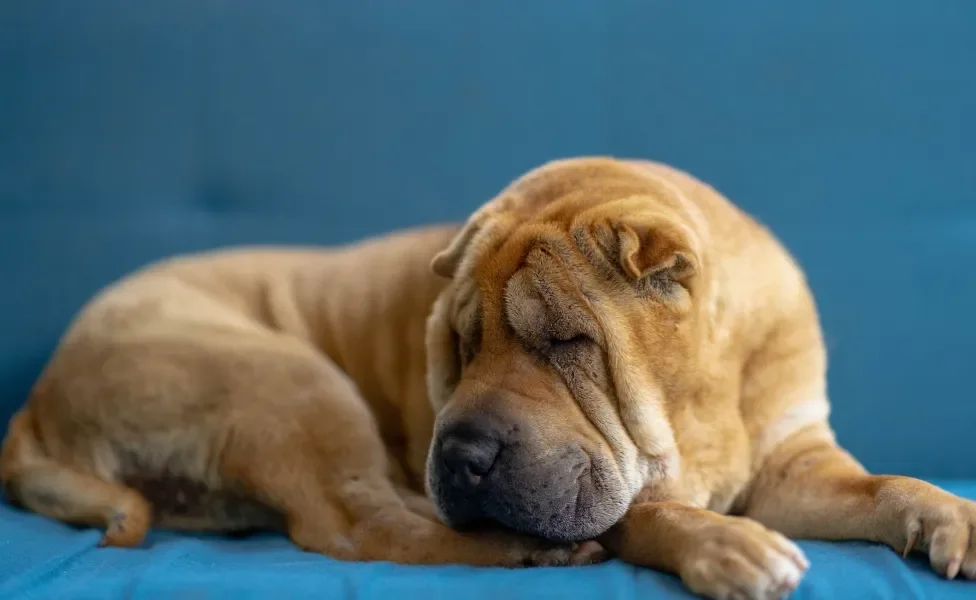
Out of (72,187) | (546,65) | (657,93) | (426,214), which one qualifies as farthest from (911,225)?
(72,187)

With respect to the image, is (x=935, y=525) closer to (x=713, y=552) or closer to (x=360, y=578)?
(x=713, y=552)

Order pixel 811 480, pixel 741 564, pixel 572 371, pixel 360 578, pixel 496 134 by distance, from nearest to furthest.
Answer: pixel 741 564 → pixel 360 578 → pixel 572 371 → pixel 811 480 → pixel 496 134

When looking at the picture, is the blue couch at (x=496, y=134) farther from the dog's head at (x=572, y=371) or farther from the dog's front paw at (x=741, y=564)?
the dog's front paw at (x=741, y=564)

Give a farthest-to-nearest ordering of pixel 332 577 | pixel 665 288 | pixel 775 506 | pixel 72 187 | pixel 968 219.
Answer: pixel 72 187, pixel 968 219, pixel 775 506, pixel 665 288, pixel 332 577

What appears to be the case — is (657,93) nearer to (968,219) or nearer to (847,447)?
(968,219)

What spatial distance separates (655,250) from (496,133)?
1.05 meters

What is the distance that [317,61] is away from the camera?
90.1 inches

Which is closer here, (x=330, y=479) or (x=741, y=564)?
(x=741, y=564)

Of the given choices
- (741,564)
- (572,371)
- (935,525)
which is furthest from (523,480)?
(935,525)

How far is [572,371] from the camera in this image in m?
1.34

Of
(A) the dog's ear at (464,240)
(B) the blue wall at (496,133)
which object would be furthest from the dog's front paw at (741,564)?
(B) the blue wall at (496,133)

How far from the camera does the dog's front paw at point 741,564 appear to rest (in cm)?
109

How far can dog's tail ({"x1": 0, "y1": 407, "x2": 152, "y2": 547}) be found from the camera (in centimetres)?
148

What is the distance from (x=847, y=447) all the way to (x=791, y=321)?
0.74 m
